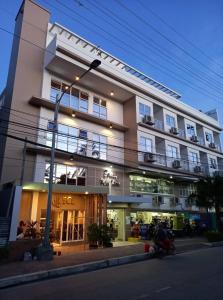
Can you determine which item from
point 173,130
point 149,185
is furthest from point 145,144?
point 173,130

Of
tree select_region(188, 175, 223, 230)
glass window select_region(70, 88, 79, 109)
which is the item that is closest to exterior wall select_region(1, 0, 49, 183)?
glass window select_region(70, 88, 79, 109)

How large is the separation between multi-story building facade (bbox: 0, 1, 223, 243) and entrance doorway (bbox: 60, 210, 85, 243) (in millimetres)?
73

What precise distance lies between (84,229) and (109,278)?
11.4 meters

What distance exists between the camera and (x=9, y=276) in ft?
29.2

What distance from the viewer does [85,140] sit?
23125 mm

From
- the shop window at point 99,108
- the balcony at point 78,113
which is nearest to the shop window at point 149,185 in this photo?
the balcony at point 78,113

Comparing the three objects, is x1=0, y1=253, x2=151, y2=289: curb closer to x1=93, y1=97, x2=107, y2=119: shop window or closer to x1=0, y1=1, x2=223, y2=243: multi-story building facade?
x1=0, y1=1, x2=223, y2=243: multi-story building facade

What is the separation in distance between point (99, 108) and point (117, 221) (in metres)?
11.1

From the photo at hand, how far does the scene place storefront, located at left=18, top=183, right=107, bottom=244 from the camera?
1827 centimetres

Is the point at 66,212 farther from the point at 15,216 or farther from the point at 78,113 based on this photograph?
the point at 78,113

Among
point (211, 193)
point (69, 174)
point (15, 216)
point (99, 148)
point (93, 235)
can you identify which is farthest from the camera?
point (99, 148)

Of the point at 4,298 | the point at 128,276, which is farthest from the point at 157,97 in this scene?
the point at 4,298

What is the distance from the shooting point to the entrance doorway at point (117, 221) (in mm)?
23094

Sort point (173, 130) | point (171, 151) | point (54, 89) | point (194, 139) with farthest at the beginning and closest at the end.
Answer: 1. point (194, 139)
2. point (173, 130)
3. point (171, 151)
4. point (54, 89)
